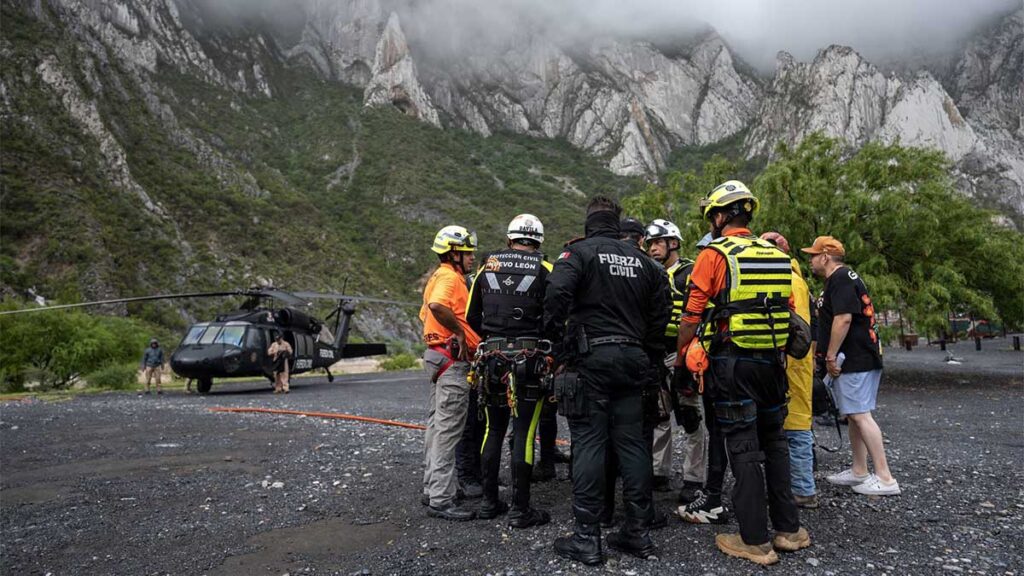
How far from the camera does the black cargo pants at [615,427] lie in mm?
3471

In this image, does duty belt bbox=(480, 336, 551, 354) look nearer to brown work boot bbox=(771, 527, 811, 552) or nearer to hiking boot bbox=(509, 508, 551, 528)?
hiking boot bbox=(509, 508, 551, 528)

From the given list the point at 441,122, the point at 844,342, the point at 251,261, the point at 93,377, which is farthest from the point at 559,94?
the point at 844,342

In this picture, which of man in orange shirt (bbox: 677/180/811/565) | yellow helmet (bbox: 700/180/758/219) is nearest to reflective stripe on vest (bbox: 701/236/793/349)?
man in orange shirt (bbox: 677/180/811/565)

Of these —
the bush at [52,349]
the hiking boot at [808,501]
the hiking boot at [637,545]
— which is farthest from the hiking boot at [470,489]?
the bush at [52,349]

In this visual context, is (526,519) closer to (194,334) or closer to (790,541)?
(790,541)

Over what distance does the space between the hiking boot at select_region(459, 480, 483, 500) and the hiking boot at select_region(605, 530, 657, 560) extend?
1.57 meters

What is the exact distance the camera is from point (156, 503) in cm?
484

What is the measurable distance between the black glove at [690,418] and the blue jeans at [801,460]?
633 mm

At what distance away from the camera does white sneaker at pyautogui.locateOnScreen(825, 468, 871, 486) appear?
15.4 feet

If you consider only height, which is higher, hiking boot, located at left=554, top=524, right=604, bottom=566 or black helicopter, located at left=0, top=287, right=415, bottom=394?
black helicopter, located at left=0, top=287, right=415, bottom=394

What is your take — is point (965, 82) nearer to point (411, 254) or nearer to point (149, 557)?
point (411, 254)

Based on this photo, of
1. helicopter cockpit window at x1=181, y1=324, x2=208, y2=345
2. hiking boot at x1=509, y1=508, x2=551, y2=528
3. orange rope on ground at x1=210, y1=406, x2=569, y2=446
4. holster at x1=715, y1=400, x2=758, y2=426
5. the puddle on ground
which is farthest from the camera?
helicopter cockpit window at x1=181, y1=324, x2=208, y2=345

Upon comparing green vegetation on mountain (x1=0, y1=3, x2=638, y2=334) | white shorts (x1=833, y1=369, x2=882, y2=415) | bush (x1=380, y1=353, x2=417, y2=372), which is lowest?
bush (x1=380, y1=353, x2=417, y2=372)

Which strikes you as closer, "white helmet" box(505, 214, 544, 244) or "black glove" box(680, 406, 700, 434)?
"black glove" box(680, 406, 700, 434)
